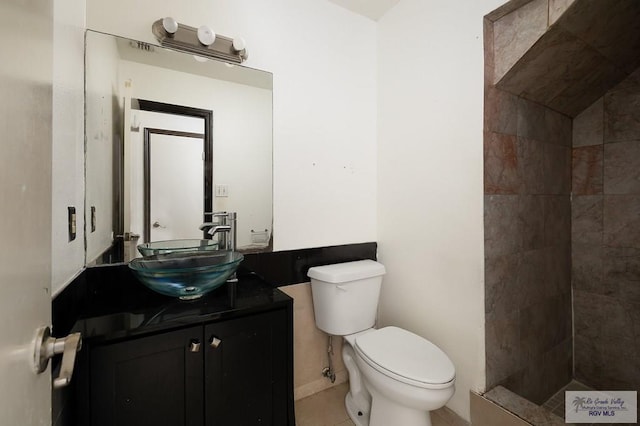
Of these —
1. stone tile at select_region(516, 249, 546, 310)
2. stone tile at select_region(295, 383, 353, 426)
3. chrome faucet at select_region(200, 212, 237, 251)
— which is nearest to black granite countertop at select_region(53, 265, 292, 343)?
chrome faucet at select_region(200, 212, 237, 251)

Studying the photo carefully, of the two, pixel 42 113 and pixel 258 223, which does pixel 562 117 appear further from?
pixel 42 113

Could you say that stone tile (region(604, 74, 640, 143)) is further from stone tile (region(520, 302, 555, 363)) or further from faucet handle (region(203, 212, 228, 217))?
faucet handle (region(203, 212, 228, 217))

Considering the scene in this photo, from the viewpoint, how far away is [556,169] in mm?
1816

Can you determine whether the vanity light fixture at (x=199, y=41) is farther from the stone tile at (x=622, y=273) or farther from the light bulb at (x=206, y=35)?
the stone tile at (x=622, y=273)

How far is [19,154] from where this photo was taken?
41cm

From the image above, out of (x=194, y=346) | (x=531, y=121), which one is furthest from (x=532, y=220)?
(x=194, y=346)

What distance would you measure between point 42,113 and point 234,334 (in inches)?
34.0

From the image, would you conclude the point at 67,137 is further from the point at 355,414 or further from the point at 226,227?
the point at 355,414

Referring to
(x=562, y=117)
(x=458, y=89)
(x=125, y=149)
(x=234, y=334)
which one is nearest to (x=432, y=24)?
(x=458, y=89)

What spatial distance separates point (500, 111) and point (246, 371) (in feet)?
5.42

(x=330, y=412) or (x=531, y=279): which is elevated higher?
(x=531, y=279)

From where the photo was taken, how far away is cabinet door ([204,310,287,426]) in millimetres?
1041

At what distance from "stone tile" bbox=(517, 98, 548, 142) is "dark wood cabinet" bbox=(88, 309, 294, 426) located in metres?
1.58

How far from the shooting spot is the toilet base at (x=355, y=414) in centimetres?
155
